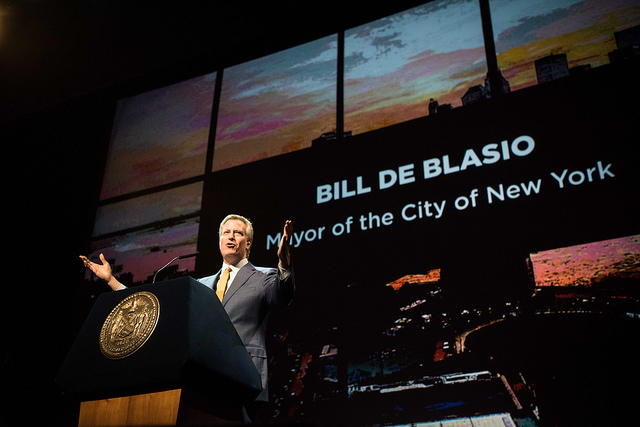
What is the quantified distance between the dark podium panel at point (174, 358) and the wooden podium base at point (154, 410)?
1 centimetres

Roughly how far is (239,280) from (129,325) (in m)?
0.77

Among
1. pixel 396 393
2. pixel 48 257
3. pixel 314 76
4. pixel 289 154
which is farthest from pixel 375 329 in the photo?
pixel 48 257

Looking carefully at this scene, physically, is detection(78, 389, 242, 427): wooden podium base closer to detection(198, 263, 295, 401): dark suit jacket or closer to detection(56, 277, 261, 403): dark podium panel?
detection(56, 277, 261, 403): dark podium panel

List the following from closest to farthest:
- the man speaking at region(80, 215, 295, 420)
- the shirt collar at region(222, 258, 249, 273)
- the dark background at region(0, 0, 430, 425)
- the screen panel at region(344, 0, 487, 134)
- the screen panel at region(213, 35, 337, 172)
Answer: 1. the man speaking at region(80, 215, 295, 420)
2. the shirt collar at region(222, 258, 249, 273)
3. the screen panel at region(344, 0, 487, 134)
4. the screen panel at region(213, 35, 337, 172)
5. the dark background at region(0, 0, 430, 425)

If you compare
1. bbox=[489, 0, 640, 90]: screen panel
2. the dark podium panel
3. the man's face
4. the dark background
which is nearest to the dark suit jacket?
the man's face

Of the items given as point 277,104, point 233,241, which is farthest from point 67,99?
point 233,241

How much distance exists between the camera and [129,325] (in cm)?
134

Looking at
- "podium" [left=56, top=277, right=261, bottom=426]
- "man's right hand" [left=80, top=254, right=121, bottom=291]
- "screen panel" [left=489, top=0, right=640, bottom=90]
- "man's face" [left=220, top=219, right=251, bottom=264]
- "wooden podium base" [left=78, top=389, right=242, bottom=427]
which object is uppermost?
"screen panel" [left=489, top=0, right=640, bottom=90]

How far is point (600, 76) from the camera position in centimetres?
278

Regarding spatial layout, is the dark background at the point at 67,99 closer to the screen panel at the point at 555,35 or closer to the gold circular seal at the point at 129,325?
the screen panel at the point at 555,35

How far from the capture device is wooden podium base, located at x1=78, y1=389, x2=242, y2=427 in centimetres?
120

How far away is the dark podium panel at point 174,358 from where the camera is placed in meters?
1.23

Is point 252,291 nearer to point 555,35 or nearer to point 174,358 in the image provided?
point 174,358

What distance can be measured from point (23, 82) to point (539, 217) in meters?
4.00
